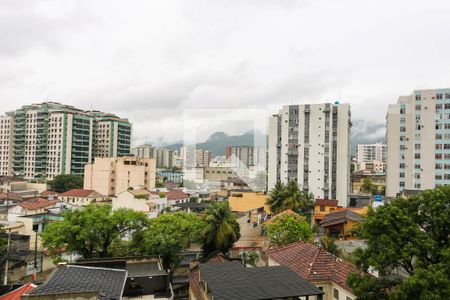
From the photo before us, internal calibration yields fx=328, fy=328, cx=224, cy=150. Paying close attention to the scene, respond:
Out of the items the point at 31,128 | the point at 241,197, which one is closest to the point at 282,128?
the point at 241,197

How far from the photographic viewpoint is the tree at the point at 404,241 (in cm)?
697

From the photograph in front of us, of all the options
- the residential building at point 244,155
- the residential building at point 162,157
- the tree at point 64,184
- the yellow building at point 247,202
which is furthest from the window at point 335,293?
the residential building at point 162,157

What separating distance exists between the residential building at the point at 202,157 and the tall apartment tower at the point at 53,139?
3580cm

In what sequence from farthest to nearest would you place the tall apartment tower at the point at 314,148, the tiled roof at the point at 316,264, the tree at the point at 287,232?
the tall apartment tower at the point at 314,148 < the tree at the point at 287,232 < the tiled roof at the point at 316,264

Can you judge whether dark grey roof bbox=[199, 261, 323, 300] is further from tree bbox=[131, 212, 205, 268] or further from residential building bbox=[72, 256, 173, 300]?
tree bbox=[131, 212, 205, 268]

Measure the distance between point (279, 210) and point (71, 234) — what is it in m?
15.1

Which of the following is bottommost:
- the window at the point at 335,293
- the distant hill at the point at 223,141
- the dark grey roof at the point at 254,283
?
the window at the point at 335,293

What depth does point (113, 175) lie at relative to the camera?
4072 centimetres

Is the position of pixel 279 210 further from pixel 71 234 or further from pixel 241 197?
pixel 71 234

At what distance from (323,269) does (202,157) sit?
1230cm

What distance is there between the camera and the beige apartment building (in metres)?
40.1

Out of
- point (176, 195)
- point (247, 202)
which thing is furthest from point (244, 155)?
point (176, 195)

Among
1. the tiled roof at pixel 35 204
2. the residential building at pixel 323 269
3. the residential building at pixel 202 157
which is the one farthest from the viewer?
the tiled roof at pixel 35 204

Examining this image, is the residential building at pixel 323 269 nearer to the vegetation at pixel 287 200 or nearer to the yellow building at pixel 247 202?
the vegetation at pixel 287 200
